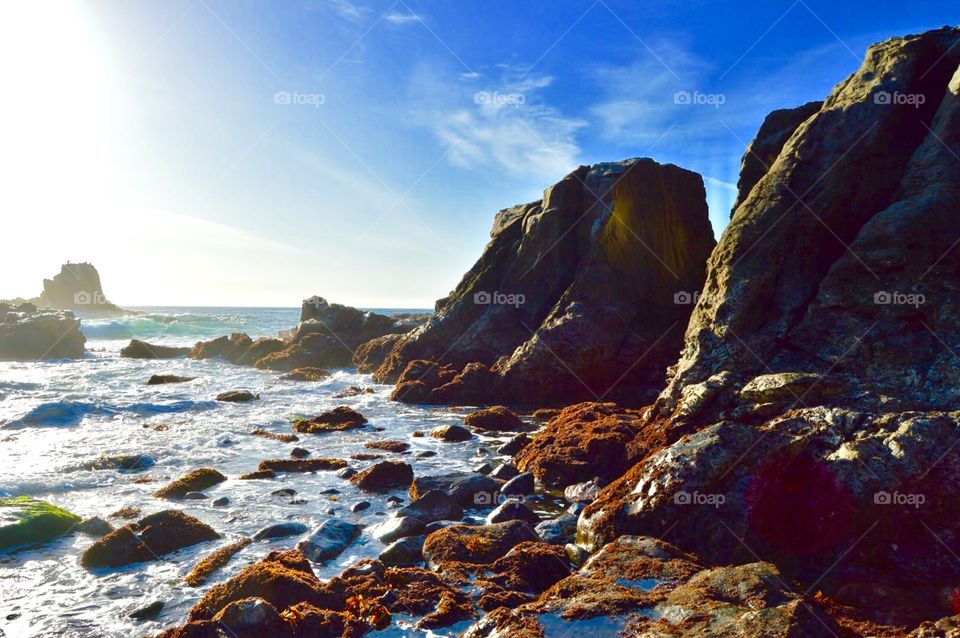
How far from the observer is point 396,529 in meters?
8.89

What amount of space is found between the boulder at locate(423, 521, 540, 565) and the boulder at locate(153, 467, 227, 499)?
20.0ft

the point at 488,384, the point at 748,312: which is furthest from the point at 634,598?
the point at 488,384

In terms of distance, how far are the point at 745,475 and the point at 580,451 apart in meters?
4.43

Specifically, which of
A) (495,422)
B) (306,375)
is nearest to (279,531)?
(495,422)

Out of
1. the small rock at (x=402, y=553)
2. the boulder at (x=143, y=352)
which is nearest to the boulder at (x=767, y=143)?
the small rock at (x=402, y=553)

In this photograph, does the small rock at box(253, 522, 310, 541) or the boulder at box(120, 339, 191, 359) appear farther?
the boulder at box(120, 339, 191, 359)

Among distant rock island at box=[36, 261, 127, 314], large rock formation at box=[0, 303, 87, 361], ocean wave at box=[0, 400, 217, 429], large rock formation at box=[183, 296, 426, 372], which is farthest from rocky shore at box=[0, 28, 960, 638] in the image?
distant rock island at box=[36, 261, 127, 314]

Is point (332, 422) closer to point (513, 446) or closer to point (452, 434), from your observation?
point (452, 434)

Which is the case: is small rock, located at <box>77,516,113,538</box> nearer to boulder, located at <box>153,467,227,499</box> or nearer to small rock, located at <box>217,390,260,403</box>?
boulder, located at <box>153,467,227,499</box>

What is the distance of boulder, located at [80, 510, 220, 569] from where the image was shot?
26.0ft

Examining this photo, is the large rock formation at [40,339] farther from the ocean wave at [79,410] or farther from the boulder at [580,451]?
the boulder at [580,451]

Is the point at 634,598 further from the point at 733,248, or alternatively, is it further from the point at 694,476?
the point at 733,248

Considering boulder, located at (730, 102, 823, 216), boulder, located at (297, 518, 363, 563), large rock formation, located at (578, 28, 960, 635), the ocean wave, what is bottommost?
the ocean wave

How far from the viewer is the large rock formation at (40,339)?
42000mm
